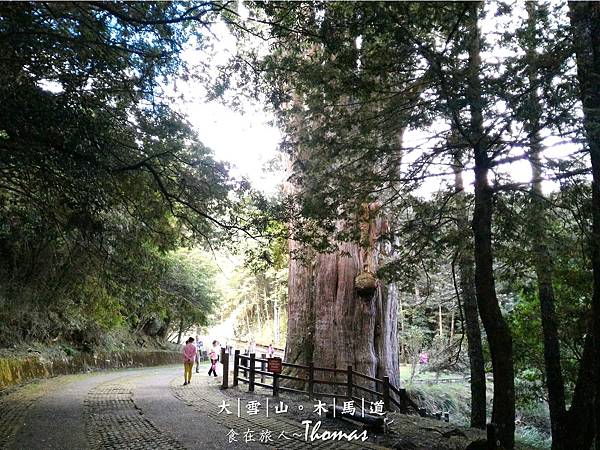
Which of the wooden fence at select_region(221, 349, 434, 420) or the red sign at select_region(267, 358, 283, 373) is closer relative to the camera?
the wooden fence at select_region(221, 349, 434, 420)

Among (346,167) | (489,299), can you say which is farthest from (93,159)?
(489,299)

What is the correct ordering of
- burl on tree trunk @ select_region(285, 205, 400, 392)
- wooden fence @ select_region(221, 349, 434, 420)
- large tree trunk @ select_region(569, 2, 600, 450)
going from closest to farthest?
1. large tree trunk @ select_region(569, 2, 600, 450)
2. wooden fence @ select_region(221, 349, 434, 420)
3. burl on tree trunk @ select_region(285, 205, 400, 392)

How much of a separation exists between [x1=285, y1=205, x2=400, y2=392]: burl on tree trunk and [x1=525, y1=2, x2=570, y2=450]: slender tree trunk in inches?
161

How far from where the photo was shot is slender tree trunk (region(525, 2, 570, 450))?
582cm

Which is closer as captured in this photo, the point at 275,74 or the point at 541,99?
the point at 541,99

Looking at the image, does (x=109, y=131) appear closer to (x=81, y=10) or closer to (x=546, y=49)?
(x=81, y=10)

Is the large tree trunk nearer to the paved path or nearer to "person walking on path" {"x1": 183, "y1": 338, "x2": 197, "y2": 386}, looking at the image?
the paved path

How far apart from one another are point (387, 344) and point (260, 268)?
4.97m

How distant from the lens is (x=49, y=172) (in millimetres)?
6695

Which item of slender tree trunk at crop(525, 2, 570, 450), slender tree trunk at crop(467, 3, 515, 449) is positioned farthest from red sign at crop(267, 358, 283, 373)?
slender tree trunk at crop(525, 2, 570, 450)

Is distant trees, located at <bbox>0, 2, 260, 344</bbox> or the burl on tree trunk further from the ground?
distant trees, located at <bbox>0, 2, 260, 344</bbox>

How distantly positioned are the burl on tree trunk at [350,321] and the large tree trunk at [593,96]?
606 cm

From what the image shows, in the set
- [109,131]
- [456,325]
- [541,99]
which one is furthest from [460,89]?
[456,325]

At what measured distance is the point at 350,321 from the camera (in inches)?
469
